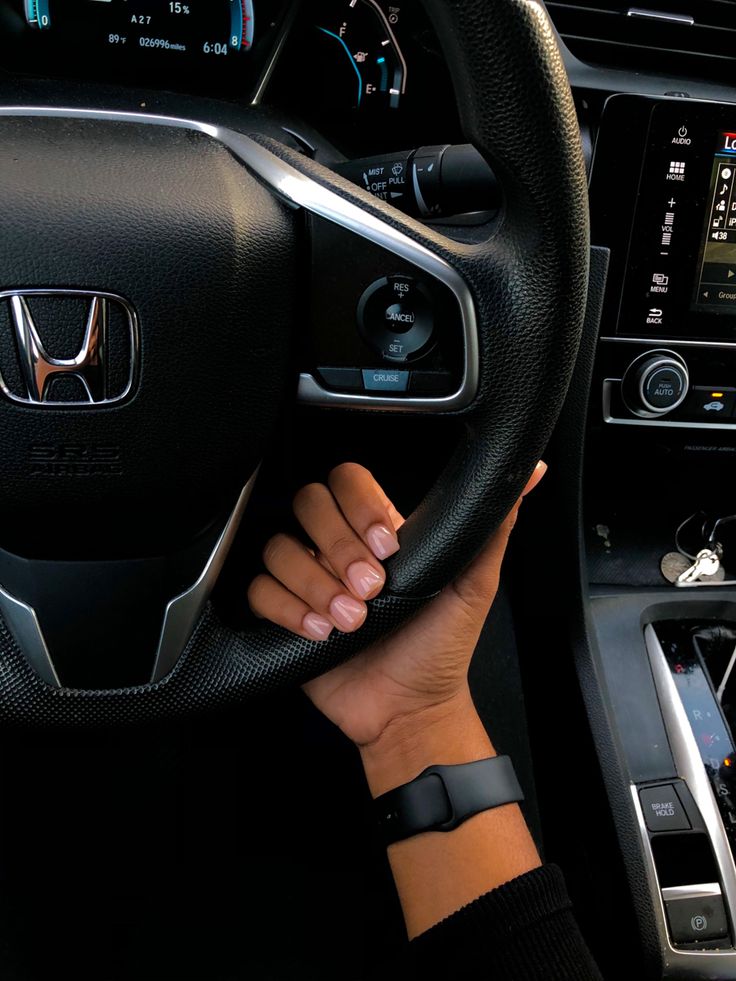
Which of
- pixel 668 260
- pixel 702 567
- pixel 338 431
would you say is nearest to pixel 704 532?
pixel 702 567

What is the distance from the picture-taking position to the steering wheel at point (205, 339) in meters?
0.55

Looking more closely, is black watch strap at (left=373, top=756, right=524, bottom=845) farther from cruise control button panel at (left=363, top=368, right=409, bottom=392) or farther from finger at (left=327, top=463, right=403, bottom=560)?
cruise control button panel at (left=363, top=368, right=409, bottom=392)

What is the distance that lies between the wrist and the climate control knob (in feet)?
1.28

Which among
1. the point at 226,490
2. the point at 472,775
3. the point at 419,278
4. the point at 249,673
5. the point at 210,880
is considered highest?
the point at 419,278

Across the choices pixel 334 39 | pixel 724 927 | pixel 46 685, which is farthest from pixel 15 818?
pixel 334 39

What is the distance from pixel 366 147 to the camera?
0.89m

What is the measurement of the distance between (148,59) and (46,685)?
Result: 0.52 metres

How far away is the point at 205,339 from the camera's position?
0.58 metres

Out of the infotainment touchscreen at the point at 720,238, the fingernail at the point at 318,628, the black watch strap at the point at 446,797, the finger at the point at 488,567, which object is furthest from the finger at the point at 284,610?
the infotainment touchscreen at the point at 720,238

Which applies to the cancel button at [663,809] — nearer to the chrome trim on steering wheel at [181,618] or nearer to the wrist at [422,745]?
the wrist at [422,745]

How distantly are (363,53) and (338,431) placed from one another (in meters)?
0.34

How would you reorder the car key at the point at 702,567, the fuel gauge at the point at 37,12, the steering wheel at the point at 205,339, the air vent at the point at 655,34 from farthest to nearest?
the car key at the point at 702,567 < the air vent at the point at 655,34 < the fuel gauge at the point at 37,12 < the steering wheel at the point at 205,339

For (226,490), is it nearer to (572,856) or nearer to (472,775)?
(472,775)

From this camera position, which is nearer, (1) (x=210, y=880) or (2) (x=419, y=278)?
(2) (x=419, y=278)
